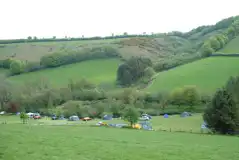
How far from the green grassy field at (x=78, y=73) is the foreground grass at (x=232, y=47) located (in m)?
43.6

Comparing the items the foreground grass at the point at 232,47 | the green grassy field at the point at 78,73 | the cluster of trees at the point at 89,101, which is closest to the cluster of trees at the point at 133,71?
the green grassy field at the point at 78,73

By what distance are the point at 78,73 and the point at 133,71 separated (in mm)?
21892

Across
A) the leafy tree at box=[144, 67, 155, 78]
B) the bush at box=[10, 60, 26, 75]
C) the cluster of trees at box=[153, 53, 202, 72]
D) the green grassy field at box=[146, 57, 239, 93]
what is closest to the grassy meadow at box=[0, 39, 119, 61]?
the bush at box=[10, 60, 26, 75]

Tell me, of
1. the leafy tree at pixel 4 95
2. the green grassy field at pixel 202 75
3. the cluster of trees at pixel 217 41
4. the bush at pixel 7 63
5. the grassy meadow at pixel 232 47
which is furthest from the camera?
the bush at pixel 7 63

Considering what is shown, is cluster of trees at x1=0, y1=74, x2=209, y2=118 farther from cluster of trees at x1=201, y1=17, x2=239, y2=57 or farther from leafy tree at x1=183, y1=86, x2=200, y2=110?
cluster of trees at x1=201, y1=17, x2=239, y2=57

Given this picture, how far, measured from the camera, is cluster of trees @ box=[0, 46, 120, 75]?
12138 centimetres

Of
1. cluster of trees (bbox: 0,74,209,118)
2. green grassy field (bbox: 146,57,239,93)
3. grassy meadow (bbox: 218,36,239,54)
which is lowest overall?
cluster of trees (bbox: 0,74,209,118)

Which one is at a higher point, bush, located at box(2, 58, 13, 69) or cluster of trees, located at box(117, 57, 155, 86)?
bush, located at box(2, 58, 13, 69)

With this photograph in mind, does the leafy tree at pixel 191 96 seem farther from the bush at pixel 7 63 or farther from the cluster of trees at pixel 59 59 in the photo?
the bush at pixel 7 63

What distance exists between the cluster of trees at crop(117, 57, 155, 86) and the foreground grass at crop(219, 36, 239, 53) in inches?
1268

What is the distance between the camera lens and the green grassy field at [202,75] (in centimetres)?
9094

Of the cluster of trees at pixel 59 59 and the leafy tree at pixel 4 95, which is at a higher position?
the cluster of trees at pixel 59 59

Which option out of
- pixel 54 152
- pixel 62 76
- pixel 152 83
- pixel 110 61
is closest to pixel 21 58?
pixel 62 76

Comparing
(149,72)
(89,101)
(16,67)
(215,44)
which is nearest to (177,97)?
(89,101)
